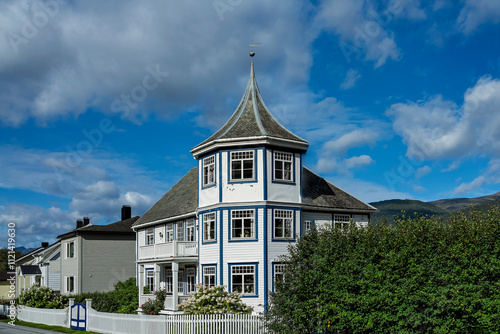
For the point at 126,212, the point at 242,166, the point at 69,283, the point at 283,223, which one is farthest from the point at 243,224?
the point at 126,212

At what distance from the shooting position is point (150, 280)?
38.7m

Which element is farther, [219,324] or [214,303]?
[214,303]

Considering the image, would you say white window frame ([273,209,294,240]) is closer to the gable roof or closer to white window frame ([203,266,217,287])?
white window frame ([203,266,217,287])

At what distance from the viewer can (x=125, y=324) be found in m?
25.4

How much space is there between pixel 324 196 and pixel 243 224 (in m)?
6.82

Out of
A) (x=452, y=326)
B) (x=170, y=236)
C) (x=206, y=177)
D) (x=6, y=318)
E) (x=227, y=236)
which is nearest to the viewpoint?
(x=452, y=326)

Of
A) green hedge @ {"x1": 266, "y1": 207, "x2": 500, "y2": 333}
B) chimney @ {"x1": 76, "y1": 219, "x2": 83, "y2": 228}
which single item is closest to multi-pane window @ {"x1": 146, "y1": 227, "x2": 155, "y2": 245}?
green hedge @ {"x1": 266, "y1": 207, "x2": 500, "y2": 333}

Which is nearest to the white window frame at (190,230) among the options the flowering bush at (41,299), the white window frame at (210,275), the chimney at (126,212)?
the white window frame at (210,275)

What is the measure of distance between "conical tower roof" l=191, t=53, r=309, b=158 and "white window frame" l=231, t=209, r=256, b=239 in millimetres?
3781

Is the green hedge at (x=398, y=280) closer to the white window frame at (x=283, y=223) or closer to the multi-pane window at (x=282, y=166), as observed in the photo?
the white window frame at (x=283, y=223)

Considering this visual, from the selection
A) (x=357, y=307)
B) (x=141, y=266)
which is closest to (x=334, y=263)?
(x=357, y=307)

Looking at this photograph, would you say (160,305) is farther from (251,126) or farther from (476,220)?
(476,220)

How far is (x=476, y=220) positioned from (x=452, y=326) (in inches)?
145

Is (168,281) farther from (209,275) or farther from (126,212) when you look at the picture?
(126,212)
